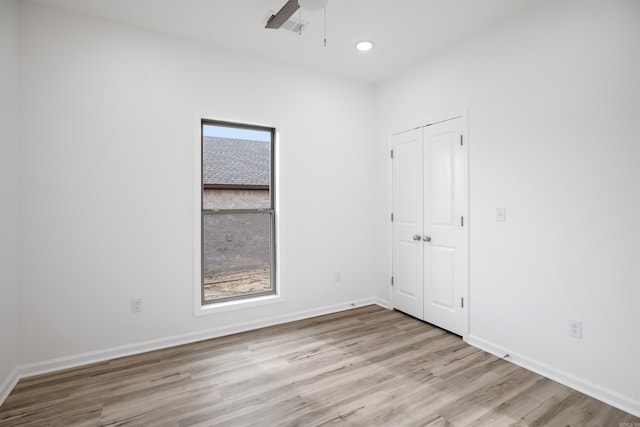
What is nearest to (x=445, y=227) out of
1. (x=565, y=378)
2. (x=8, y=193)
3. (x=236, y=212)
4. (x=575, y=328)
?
(x=575, y=328)

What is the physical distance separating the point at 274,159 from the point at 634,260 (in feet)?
10.2

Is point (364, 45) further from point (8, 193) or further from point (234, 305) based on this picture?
point (8, 193)

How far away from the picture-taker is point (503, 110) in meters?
2.71

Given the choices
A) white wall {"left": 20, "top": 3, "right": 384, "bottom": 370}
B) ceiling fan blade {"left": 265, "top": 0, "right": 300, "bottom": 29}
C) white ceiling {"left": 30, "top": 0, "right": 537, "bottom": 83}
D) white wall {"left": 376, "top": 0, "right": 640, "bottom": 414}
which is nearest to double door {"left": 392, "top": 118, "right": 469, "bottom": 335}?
white wall {"left": 376, "top": 0, "right": 640, "bottom": 414}

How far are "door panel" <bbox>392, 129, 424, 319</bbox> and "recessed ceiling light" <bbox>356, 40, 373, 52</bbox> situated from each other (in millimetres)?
1020

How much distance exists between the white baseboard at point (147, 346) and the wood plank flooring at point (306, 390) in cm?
7

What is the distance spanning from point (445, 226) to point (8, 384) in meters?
3.77

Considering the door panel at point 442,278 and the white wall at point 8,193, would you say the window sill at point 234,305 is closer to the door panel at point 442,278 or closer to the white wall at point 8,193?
the white wall at point 8,193

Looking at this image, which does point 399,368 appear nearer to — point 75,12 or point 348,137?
point 348,137

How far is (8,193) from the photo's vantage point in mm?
2240

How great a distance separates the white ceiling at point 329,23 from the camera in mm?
2523

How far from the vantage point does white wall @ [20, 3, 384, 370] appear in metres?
2.48

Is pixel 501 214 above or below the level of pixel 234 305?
above

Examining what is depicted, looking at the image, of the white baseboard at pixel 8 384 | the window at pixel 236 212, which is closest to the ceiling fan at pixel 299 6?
the window at pixel 236 212
